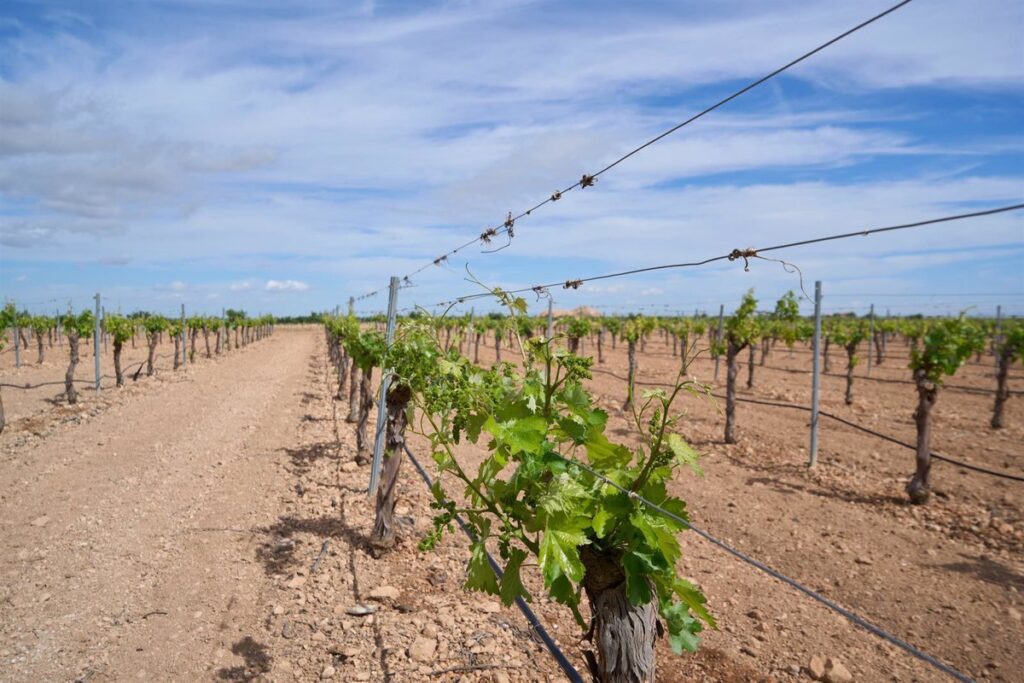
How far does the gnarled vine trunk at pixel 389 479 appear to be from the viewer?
6.29 meters

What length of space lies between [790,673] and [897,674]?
2.71ft

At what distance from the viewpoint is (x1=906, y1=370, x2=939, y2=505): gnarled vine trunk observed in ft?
27.4

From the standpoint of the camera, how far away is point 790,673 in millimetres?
4527

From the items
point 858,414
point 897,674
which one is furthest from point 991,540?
point 858,414

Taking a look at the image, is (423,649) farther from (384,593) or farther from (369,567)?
(369,567)

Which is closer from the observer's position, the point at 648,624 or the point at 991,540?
the point at 648,624

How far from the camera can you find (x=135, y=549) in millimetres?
6383

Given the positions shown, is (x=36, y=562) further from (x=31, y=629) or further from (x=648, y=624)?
(x=648, y=624)

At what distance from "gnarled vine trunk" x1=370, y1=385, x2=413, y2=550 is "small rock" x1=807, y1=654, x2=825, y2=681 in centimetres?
397

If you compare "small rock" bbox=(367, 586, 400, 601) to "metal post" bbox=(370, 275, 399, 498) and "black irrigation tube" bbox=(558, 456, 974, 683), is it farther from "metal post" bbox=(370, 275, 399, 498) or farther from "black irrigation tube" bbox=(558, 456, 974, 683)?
"black irrigation tube" bbox=(558, 456, 974, 683)

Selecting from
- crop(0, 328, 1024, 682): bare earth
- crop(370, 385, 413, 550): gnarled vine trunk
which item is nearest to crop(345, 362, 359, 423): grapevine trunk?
crop(0, 328, 1024, 682): bare earth

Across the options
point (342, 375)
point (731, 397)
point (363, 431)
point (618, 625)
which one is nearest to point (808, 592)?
point (618, 625)

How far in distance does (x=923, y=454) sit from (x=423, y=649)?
295 inches

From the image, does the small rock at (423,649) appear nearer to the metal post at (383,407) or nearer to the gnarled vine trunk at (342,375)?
the metal post at (383,407)
